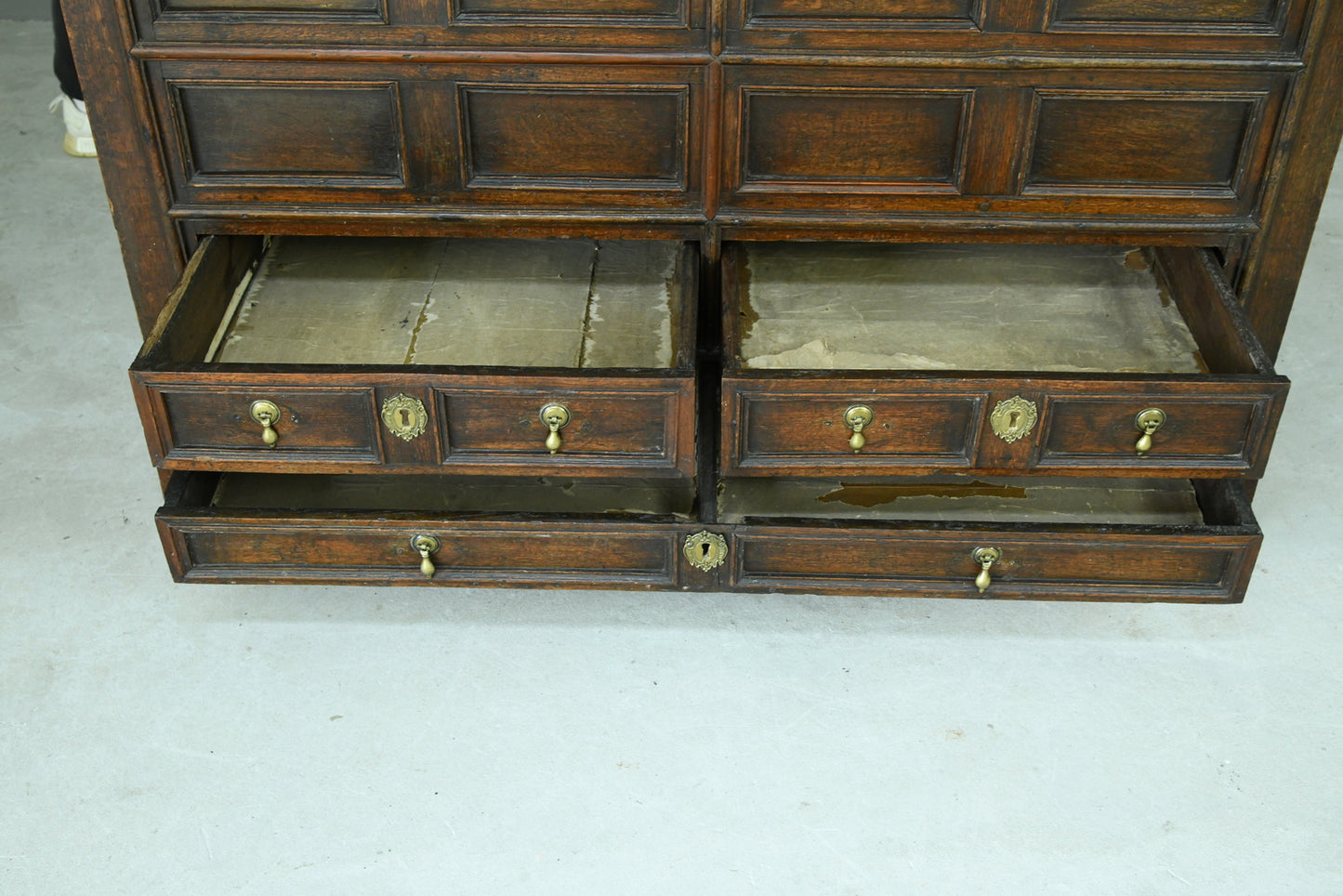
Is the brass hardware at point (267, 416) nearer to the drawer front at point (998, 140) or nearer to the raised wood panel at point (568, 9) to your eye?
the raised wood panel at point (568, 9)

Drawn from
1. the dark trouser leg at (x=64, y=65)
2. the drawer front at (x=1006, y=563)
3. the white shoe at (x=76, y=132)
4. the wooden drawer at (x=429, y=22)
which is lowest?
the drawer front at (x=1006, y=563)

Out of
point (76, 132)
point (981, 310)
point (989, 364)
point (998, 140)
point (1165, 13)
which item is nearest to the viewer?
point (1165, 13)

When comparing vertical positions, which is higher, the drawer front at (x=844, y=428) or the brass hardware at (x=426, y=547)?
the drawer front at (x=844, y=428)

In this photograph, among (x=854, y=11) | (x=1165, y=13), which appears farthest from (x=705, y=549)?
(x=1165, y=13)

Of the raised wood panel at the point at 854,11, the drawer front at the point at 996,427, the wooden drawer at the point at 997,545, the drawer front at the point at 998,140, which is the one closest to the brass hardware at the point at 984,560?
the wooden drawer at the point at 997,545

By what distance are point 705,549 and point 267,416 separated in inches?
27.0

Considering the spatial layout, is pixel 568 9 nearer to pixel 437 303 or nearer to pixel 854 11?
pixel 854 11

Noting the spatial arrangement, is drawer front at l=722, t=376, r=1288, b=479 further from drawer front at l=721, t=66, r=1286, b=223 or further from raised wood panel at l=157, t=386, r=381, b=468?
raised wood panel at l=157, t=386, r=381, b=468

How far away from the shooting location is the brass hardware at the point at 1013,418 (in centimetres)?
194

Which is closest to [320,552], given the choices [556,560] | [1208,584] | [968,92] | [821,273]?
[556,560]

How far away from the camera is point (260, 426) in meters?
1.99

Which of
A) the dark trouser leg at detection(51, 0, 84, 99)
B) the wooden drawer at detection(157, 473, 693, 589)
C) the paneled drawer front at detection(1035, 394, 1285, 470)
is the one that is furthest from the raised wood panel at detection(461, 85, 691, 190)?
the dark trouser leg at detection(51, 0, 84, 99)

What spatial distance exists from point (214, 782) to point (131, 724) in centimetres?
19

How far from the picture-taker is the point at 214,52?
1970mm
